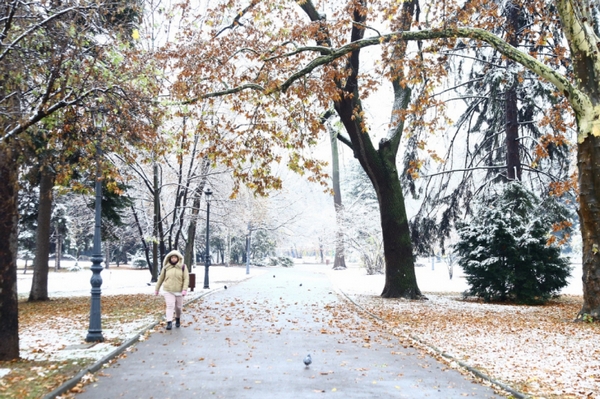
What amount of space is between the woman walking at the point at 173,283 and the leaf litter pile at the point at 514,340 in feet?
16.5

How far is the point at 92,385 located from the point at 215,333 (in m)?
5.00

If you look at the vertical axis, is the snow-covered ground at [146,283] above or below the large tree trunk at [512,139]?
below

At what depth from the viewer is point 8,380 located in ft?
23.7

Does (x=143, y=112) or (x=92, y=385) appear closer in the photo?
(x=92, y=385)

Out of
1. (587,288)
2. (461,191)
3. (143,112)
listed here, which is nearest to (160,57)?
(143,112)

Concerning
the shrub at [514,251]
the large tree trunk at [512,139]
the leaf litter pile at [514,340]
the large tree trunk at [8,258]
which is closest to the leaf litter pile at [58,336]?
the large tree trunk at [8,258]

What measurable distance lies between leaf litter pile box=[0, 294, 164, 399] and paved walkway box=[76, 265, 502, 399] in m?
0.54

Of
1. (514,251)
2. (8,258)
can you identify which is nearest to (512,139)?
(514,251)

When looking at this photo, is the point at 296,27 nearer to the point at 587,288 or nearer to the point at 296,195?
the point at 587,288

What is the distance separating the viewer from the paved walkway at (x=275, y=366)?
22.8 feet

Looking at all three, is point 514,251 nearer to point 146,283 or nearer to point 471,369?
point 471,369

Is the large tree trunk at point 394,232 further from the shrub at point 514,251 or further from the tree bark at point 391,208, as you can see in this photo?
the shrub at point 514,251

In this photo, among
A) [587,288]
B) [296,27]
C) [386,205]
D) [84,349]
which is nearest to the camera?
[84,349]

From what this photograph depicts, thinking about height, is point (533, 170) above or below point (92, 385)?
above
